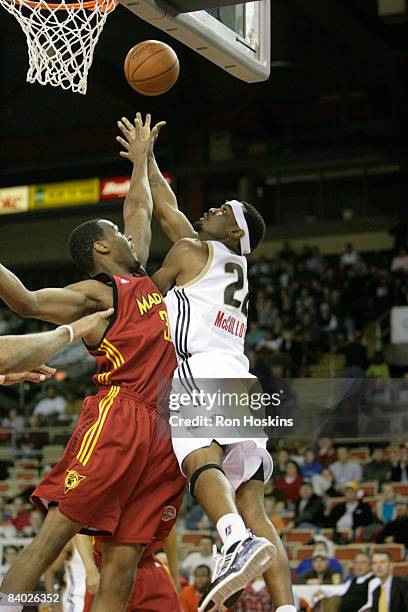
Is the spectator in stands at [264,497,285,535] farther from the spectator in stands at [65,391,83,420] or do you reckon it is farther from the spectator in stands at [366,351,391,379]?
the spectator in stands at [65,391,83,420]

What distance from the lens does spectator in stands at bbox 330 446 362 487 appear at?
38.5 ft

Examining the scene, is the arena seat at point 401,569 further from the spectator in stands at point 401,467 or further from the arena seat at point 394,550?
the spectator in stands at point 401,467

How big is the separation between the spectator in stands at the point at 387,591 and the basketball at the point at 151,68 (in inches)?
168

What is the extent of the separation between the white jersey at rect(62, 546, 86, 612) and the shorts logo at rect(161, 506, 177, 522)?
8.28 ft

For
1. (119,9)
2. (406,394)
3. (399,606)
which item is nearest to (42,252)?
(119,9)

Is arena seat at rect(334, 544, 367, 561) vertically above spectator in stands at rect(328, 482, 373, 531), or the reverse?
spectator in stands at rect(328, 482, 373, 531)

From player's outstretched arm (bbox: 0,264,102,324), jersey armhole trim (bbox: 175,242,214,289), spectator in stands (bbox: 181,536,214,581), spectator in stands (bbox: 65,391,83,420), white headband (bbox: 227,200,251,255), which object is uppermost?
white headband (bbox: 227,200,251,255)

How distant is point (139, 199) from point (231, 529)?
2064mm

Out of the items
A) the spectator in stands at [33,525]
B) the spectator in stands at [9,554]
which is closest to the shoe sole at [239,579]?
the spectator in stands at [9,554]

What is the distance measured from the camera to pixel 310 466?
39.2ft

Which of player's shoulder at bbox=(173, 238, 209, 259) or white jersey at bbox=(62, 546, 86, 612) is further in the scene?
white jersey at bbox=(62, 546, 86, 612)

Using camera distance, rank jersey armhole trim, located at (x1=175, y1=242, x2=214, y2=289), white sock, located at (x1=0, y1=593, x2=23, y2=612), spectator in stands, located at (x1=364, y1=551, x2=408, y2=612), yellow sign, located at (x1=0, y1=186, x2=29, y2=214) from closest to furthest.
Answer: white sock, located at (x1=0, y1=593, x2=23, y2=612), jersey armhole trim, located at (x1=175, y1=242, x2=214, y2=289), spectator in stands, located at (x1=364, y1=551, x2=408, y2=612), yellow sign, located at (x1=0, y1=186, x2=29, y2=214)

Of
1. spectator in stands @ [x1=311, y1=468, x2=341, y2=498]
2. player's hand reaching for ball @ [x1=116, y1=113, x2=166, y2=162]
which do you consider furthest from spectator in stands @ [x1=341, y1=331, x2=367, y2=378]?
player's hand reaching for ball @ [x1=116, y1=113, x2=166, y2=162]

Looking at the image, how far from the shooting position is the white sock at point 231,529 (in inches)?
170
